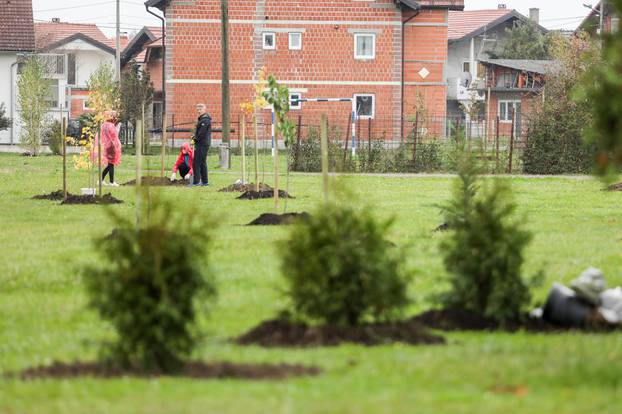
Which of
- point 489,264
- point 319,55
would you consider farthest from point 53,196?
point 319,55

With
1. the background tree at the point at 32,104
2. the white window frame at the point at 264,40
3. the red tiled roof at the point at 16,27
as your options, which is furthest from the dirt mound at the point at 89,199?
the red tiled roof at the point at 16,27

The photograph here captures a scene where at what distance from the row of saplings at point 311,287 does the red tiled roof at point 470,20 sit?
85.0 m

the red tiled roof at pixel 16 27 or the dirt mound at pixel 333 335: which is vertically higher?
the red tiled roof at pixel 16 27

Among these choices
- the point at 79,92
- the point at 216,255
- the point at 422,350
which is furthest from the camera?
the point at 79,92

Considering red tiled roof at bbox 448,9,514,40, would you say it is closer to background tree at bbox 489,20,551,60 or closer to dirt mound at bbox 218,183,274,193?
background tree at bbox 489,20,551,60

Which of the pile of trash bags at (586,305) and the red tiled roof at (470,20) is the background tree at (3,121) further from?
the pile of trash bags at (586,305)

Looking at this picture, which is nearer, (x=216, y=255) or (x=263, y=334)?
(x=263, y=334)

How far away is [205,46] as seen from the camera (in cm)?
6178

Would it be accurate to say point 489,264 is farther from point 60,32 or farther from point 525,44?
point 60,32

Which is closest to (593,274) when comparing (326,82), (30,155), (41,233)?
(41,233)

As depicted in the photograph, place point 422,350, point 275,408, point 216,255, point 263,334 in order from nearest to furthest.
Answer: point 275,408
point 422,350
point 263,334
point 216,255

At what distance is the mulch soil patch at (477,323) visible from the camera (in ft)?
29.4

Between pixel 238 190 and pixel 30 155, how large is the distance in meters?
26.0

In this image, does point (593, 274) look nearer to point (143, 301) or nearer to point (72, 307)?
point (143, 301)
